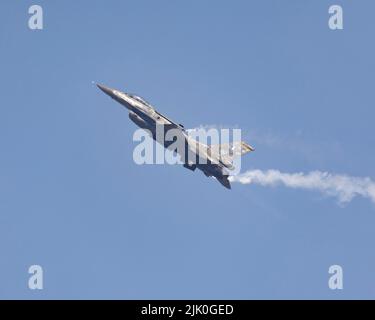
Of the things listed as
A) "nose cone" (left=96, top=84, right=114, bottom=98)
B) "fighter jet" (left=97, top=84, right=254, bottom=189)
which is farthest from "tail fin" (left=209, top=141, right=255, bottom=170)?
"nose cone" (left=96, top=84, right=114, bottom=98)

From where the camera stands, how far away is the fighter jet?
373 ft

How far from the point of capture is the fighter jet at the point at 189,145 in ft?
373

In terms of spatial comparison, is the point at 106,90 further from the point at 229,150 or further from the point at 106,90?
the point at 229,150

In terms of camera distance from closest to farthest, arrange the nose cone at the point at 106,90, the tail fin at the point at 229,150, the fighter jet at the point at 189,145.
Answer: the fighter jet at the point at 189,145 → the tail fin at the point at 229,150 → the nose cone at the point at 106,90

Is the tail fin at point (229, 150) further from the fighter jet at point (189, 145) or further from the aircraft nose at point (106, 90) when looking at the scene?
the aircraft nose at point (106, 90)

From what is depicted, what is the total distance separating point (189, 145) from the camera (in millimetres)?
113688

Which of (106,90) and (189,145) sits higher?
(106,90)

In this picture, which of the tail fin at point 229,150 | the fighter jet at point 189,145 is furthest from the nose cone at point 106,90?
the tail fin at point 229,150

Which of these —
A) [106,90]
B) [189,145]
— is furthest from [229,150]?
[106,90]

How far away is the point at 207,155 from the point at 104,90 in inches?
828

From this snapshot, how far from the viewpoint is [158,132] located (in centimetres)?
11525
